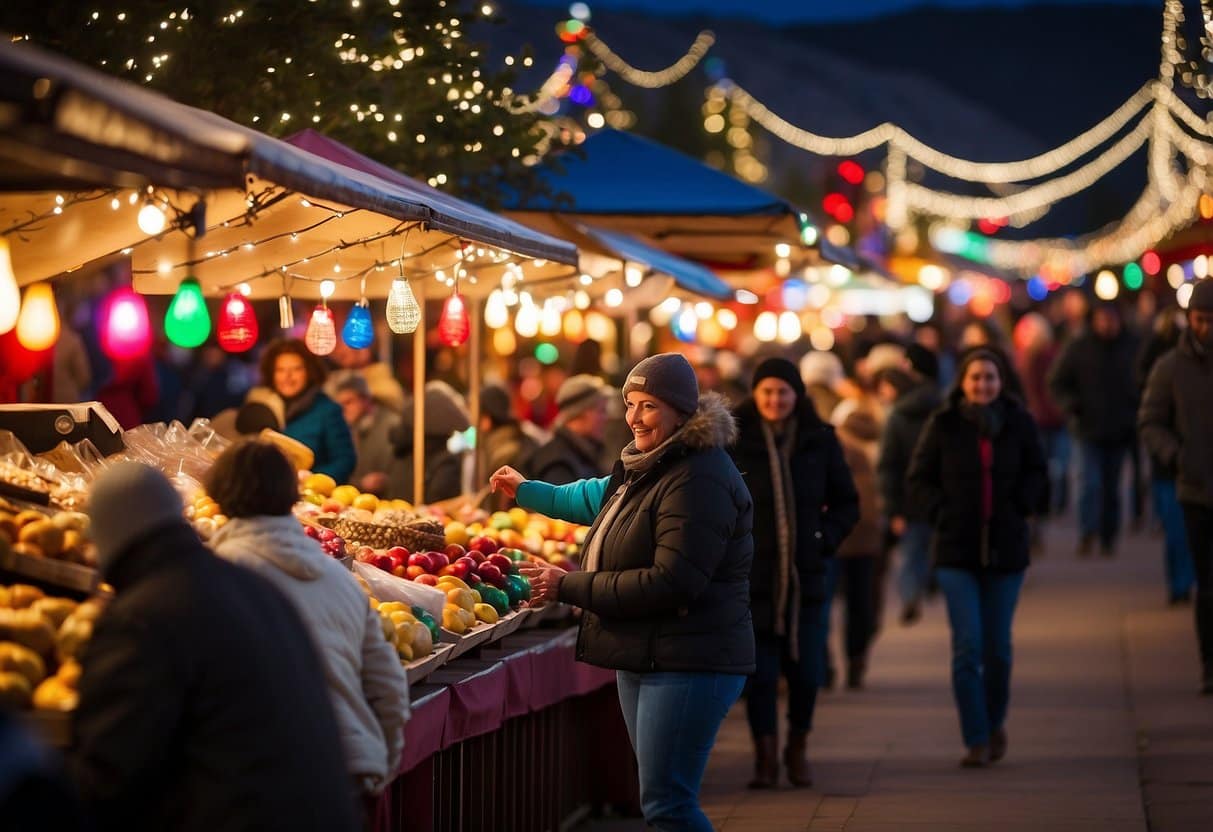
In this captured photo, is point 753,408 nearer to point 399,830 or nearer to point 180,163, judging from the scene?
point 399,830

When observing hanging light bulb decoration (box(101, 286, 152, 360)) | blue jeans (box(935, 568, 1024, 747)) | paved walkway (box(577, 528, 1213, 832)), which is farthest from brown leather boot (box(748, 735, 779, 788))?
hanging light bulb decoration (box(101, 286, 152, 360))

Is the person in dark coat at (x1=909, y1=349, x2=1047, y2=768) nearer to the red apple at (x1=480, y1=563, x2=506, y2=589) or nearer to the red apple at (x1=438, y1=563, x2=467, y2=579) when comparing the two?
the red apple at (x1=480, y1=563, x2=506, y2=589)

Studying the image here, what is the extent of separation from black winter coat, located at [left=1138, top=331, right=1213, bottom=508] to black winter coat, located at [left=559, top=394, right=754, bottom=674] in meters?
5.01

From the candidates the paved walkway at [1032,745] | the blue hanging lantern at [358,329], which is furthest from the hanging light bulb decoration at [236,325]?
the paved walkway at [1032,745]

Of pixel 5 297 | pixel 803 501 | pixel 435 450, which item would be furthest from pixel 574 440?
pixel 5 297

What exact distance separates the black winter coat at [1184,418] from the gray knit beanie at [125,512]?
25.3ft

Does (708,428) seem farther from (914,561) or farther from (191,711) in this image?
(914,561)

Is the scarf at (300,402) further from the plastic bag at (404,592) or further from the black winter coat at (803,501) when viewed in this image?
the plastic bag at (404,592)

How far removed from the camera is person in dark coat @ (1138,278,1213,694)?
429 inches

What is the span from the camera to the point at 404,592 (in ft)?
24.9

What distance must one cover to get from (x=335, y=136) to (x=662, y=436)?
5.91 metres

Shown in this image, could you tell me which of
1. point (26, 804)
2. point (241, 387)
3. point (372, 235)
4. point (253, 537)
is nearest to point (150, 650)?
point (26, 804)

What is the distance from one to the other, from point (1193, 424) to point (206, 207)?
641cm

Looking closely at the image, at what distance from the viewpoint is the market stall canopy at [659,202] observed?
13664 millimetres
